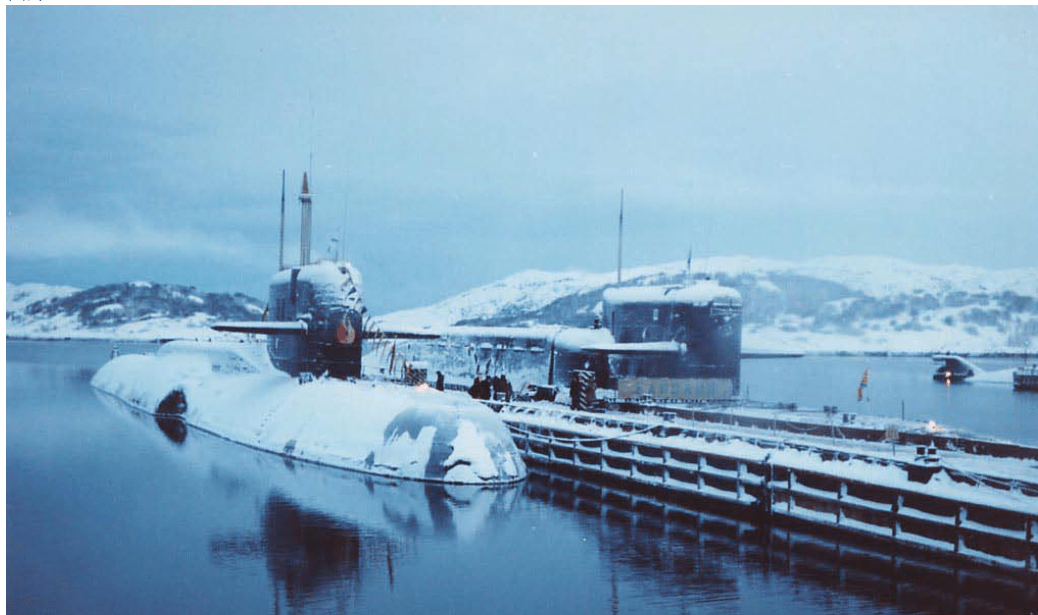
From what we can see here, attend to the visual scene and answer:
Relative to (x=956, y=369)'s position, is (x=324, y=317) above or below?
above

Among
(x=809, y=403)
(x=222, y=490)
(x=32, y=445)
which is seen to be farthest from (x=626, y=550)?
(x=809, y=403)

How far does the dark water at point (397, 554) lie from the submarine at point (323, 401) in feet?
1.32

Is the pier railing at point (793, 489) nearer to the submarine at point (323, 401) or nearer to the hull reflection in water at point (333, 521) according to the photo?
the submarine at point (323, 401)

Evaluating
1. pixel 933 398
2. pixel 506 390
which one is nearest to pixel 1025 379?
pixel 933 398

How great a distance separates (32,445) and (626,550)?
41.1ft

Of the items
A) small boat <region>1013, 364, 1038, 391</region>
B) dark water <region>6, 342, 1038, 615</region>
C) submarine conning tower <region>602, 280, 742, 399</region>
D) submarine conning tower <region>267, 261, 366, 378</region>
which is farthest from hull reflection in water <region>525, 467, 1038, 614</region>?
small boat <region>1013, 364, 1038, 391</region>

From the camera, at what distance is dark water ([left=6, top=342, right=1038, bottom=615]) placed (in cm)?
893

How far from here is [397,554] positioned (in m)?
10.4

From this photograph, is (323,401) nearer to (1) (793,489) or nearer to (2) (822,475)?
(1) (793,489)

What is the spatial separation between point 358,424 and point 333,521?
3.38m

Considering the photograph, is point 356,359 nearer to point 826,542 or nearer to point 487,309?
point 826,542

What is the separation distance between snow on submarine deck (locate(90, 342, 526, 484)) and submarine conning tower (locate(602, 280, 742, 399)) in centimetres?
507

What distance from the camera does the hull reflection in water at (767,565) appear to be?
29.3 ft

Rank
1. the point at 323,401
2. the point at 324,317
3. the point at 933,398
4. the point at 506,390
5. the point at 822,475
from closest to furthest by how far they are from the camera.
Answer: the point at 822,475 → the point at 323,401 → the point at 324,317 → the point at 506,390 → the point at 933,398
